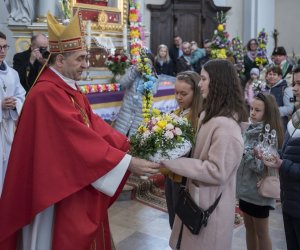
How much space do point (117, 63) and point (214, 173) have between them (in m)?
4.91

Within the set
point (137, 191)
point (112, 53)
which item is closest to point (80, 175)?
point (137, 191)

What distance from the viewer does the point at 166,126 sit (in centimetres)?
229

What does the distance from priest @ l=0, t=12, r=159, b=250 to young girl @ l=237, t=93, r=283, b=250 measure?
0.96m

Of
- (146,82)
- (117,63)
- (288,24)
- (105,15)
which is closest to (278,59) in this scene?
(117,63)

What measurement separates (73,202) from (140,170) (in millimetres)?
429

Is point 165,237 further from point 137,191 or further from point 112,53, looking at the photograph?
point 112,53

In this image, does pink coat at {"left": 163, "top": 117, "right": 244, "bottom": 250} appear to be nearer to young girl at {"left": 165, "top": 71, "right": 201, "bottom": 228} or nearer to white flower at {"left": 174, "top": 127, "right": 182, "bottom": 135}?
white flower at {"left": 174, "top": 127, "right": 182, "bottom": 135}

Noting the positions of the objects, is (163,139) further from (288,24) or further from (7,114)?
(288,24)

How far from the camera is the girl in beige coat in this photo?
2.19 m

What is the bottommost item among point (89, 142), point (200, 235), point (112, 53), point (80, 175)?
point (200, 235)

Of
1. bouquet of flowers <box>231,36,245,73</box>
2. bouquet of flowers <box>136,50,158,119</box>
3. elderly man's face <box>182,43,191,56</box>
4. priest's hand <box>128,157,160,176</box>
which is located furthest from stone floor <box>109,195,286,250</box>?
elderly man's face <box>182,43,191,56</box>

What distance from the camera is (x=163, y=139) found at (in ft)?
7.41

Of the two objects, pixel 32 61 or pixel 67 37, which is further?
pixel 32 61

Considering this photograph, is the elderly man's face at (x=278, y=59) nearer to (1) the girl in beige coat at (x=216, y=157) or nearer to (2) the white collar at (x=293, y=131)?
(2) the white collar at (x=293, y=131)
